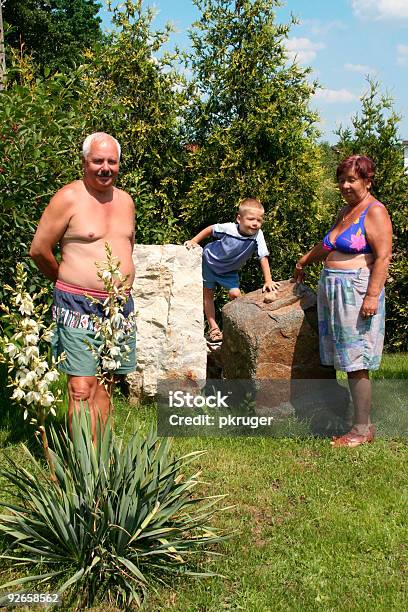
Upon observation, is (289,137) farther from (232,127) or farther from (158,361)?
(158,361)

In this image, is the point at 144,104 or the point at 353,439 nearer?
the point at 353,439

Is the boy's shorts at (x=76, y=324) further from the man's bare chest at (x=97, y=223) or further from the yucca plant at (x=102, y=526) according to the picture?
the yucca plant at (x=102, y=526)

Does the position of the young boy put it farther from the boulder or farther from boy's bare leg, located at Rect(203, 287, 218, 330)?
the boulder

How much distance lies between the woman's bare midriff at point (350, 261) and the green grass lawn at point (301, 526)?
139 centimetres

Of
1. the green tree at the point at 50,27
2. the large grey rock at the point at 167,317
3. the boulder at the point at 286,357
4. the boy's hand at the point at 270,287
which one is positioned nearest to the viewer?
the boulder at the point at 286,357

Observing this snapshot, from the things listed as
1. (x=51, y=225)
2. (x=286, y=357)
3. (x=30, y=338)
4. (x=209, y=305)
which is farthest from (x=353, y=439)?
(x=30, y=338)

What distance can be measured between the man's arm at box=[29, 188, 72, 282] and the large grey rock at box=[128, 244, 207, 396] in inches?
81.9

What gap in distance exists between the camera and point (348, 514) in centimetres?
411

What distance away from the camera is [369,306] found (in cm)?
492

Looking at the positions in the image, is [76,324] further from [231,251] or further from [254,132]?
[254,132]

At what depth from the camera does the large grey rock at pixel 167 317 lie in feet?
20.3

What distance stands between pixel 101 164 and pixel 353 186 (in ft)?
6.51

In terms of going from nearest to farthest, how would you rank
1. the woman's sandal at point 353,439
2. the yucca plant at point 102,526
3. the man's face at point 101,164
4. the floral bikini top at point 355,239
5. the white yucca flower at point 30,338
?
the white yucca flower at point 30,338
the yucca plant at point 102,526
the man's face at point 101,164
the floral bikini top at point 355,239
the woman's sandal at point 353,439

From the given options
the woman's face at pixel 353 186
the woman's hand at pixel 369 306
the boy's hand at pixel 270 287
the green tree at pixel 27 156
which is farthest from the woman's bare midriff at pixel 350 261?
the green tree at pixel 27 156
